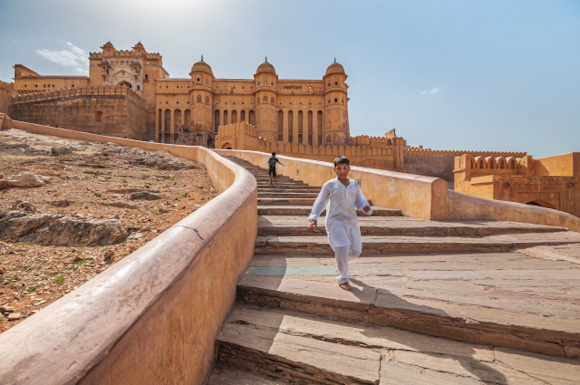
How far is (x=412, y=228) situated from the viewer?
4.16m

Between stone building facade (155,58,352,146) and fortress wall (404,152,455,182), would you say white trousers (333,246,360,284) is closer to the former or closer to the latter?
fortress wall (404,152,455,182)

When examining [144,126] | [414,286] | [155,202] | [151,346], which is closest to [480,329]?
[414,286]

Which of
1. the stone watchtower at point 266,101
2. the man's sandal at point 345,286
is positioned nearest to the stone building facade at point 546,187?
the man's sandal at point 345,286

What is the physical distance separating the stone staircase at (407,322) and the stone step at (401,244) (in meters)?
0.17

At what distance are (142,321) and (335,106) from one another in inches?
1668

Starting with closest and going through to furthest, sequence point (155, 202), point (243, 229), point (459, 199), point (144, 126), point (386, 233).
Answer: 1. point (243, 229)
2. point (386, 233)
3. point (459, 199)
4. point (155, 202)
5. point (144, 126)

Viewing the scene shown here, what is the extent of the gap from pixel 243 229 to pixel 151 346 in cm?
178

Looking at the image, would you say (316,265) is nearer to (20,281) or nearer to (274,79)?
(20,281)

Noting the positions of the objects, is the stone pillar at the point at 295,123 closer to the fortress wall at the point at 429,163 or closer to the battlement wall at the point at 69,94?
the fortress wall at the point at 429,163

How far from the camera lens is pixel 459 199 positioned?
5102mm

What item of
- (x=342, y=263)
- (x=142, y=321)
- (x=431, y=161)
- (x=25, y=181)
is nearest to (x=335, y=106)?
(x=431, y=161)

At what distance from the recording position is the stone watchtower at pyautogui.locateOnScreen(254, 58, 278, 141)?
39.9 meters

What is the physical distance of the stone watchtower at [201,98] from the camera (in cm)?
3931

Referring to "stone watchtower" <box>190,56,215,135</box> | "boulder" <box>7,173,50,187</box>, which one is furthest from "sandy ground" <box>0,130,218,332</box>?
"stone watchtower" <box>190,56,215,135</box>
